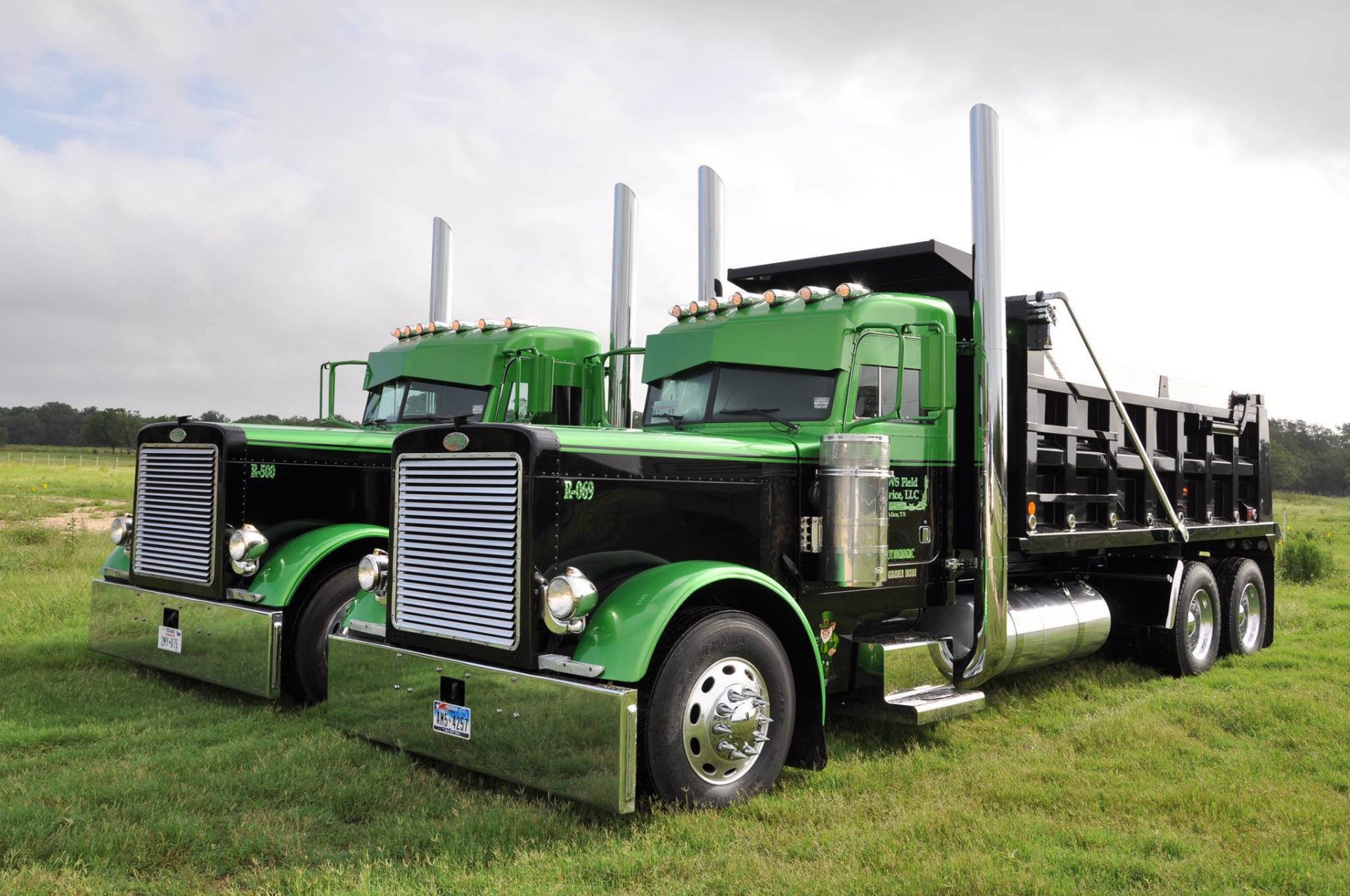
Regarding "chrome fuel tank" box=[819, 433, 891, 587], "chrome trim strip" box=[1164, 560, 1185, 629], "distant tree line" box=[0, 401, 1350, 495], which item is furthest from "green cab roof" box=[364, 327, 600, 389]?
"distant tree line" box=[0, 401, 1350, 495]

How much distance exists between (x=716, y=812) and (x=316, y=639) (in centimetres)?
333

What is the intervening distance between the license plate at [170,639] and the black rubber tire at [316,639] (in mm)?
959

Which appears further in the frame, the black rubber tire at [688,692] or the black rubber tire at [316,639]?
the black rubber tire at [316,639]

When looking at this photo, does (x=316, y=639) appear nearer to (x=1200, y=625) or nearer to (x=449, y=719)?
(x=449, y=719)

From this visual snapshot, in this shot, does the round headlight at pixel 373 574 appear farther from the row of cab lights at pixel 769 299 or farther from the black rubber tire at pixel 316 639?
the row of cab lights at pixel 769 299

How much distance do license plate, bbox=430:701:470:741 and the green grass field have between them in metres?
0.34

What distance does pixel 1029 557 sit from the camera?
27.4 feet

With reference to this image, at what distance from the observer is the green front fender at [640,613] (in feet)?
15.4

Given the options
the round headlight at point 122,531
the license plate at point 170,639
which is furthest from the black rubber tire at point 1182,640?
the round headlight at point 122,531

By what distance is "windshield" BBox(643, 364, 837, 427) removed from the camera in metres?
6.34

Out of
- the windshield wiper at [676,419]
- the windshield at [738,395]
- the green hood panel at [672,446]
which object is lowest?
the green hood panel at [672,446]

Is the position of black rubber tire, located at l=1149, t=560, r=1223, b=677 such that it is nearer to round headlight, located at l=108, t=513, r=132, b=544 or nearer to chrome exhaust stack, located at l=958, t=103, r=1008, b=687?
chrome exhaust stack, located at l=958, t=103, r=1008, b=687

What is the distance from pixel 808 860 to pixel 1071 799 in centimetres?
172

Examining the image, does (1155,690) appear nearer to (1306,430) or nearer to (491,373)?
(491,373)
